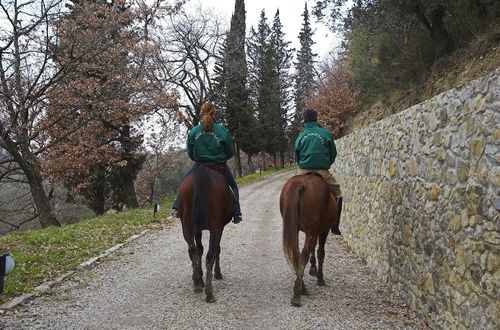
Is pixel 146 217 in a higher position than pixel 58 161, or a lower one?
lower

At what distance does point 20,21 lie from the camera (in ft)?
→ 36.8

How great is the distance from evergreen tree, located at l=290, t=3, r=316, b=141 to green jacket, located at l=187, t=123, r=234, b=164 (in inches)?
1451

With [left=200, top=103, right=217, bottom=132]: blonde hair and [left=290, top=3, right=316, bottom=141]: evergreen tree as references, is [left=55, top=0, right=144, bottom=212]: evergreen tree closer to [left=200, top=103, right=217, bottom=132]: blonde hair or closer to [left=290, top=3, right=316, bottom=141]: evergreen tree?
[left=200, top=103, right=217, bottom=132]: blonde hair

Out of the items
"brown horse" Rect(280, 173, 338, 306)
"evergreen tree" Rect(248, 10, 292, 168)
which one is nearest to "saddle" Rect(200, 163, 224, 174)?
"brown horse" Rect(280, 173, 338, 306)

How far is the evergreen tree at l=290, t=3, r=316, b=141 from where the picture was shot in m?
43.3

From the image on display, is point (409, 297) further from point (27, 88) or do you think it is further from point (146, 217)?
point (27, 88)

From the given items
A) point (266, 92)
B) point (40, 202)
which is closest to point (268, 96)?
point (266, 92)

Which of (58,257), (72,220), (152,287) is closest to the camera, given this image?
(152,287)

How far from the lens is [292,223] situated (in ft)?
16.4

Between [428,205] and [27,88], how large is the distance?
12.3 m

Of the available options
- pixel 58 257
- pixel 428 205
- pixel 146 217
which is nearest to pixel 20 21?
pixel 146 217

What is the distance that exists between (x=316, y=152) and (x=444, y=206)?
2.09m

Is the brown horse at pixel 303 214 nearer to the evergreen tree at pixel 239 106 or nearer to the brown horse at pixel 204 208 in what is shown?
the brown horse at pixel 204 208

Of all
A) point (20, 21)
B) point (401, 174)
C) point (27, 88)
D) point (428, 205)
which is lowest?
point (428, 205)
